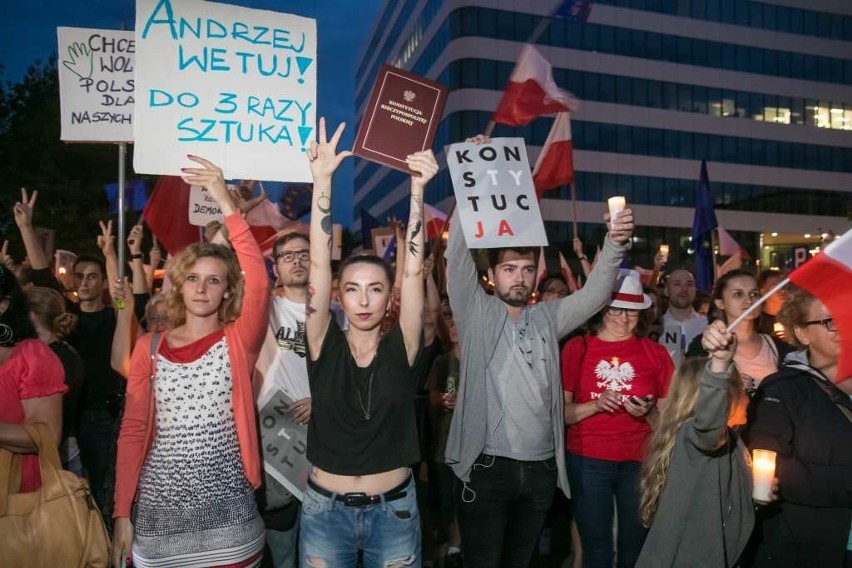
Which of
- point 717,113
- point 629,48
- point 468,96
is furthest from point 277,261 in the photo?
point 717,113

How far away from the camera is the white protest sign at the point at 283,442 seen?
3.90m

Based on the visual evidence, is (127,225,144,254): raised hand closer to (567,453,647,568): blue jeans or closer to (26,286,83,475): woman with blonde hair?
(26,286,83,475): woman with blonde hair

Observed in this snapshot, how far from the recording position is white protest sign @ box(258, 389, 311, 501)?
390 cm

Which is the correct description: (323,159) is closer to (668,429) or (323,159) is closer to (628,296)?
(668,429)

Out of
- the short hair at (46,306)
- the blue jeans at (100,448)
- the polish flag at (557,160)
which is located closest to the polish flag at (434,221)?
the polish flag at (557,160)

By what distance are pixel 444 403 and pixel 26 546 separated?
3281mm

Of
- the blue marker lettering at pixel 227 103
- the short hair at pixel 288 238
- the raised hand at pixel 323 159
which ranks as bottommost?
the short hair at pixel 288 238

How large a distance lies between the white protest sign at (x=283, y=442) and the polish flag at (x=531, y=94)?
4.27 meters

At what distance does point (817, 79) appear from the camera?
167 ft

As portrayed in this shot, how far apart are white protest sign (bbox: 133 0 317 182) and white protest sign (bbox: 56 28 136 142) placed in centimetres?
195

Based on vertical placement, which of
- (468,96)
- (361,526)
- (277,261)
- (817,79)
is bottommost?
(361,526)

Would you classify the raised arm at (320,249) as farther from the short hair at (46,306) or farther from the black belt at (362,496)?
the short hair at (46,306)

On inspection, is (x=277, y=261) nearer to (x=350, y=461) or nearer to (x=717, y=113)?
(x=350, y=461)

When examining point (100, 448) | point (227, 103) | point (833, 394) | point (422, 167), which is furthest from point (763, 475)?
point (100, 448)
